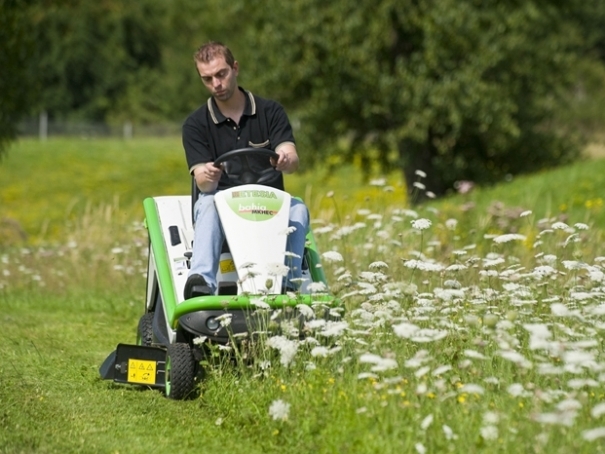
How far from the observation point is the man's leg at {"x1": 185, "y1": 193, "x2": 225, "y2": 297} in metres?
5.71

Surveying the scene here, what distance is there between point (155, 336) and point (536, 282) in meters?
2.21

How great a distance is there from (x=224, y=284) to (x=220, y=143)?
96cm

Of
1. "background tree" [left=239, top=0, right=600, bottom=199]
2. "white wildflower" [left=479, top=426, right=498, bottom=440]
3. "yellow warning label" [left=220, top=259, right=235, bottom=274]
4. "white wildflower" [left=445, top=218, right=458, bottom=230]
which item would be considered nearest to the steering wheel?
"yellow warning label" [left=220, top=259, right=235, bottom=274]

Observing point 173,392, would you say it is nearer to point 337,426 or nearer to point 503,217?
point 337,426

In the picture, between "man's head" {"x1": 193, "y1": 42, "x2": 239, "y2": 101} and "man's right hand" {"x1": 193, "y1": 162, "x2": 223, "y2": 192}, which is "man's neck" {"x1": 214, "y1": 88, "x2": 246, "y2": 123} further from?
"man's right hand" {"x1": 193, "y1": 162, "x2": 223, "y2": 192}

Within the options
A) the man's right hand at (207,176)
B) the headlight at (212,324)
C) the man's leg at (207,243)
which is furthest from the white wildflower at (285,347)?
the man's right hand at (207,176)

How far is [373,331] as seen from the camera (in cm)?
532

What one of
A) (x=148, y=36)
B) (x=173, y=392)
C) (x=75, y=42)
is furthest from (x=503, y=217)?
(x=148, y=36)

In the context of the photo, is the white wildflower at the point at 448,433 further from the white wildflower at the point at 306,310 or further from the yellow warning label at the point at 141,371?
the yellow warning label at the point at 141,371

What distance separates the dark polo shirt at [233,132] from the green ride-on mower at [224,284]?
0.14 meters

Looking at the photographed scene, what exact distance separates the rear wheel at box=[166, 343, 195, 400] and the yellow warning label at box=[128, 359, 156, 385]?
24cm

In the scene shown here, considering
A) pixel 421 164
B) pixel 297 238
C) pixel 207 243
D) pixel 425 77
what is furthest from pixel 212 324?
pixel 421 164

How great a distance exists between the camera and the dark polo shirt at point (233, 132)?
20.2 ft

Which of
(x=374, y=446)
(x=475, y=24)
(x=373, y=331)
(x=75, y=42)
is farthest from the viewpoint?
(x=75, y=42)
